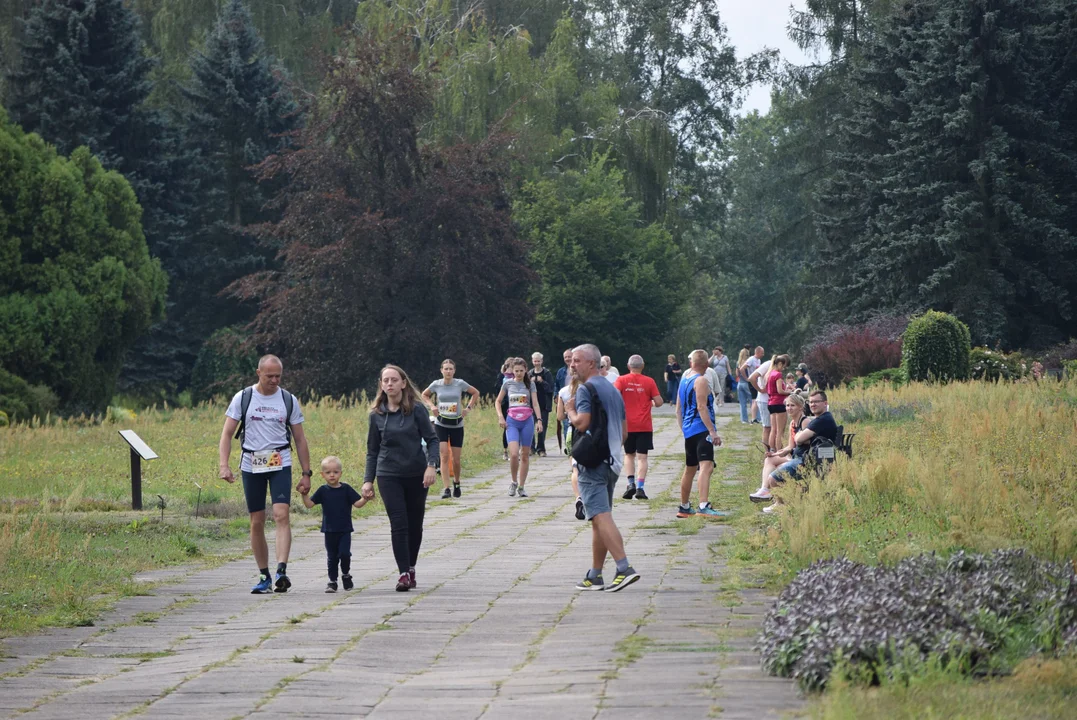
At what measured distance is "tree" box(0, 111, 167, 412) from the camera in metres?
38.7

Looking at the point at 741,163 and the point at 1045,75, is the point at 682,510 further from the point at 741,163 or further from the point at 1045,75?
the point at 741,163

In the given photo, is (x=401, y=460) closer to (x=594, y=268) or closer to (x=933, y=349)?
(x=933, y=349)

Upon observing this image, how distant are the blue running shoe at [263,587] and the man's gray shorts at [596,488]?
2.57 meters

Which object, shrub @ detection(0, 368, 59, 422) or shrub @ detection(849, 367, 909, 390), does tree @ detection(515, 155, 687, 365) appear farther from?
shrub @ detection(0, 368, 59, 422)

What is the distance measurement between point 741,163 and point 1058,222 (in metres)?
49.6

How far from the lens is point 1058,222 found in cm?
4628

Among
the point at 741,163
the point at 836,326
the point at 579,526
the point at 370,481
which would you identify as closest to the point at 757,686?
the point at 370,481

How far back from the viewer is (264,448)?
37.2ft

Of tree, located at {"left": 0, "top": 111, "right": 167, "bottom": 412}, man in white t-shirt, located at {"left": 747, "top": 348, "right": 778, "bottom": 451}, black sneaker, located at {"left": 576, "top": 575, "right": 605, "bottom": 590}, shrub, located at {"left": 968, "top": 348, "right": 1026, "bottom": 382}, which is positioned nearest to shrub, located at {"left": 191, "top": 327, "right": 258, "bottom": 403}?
tree, located at {"left": 0, "top": 111, "right": 167, "bottom": 412}

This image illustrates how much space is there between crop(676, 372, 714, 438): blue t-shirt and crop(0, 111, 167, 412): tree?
2592cm

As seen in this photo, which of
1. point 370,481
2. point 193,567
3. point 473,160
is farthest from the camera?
point 473,160

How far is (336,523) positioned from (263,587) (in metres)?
0.75

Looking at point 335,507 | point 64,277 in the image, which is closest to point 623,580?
point 335,507

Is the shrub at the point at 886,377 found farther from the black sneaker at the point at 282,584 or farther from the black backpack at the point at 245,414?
the black sneaker at the point at 282,584
